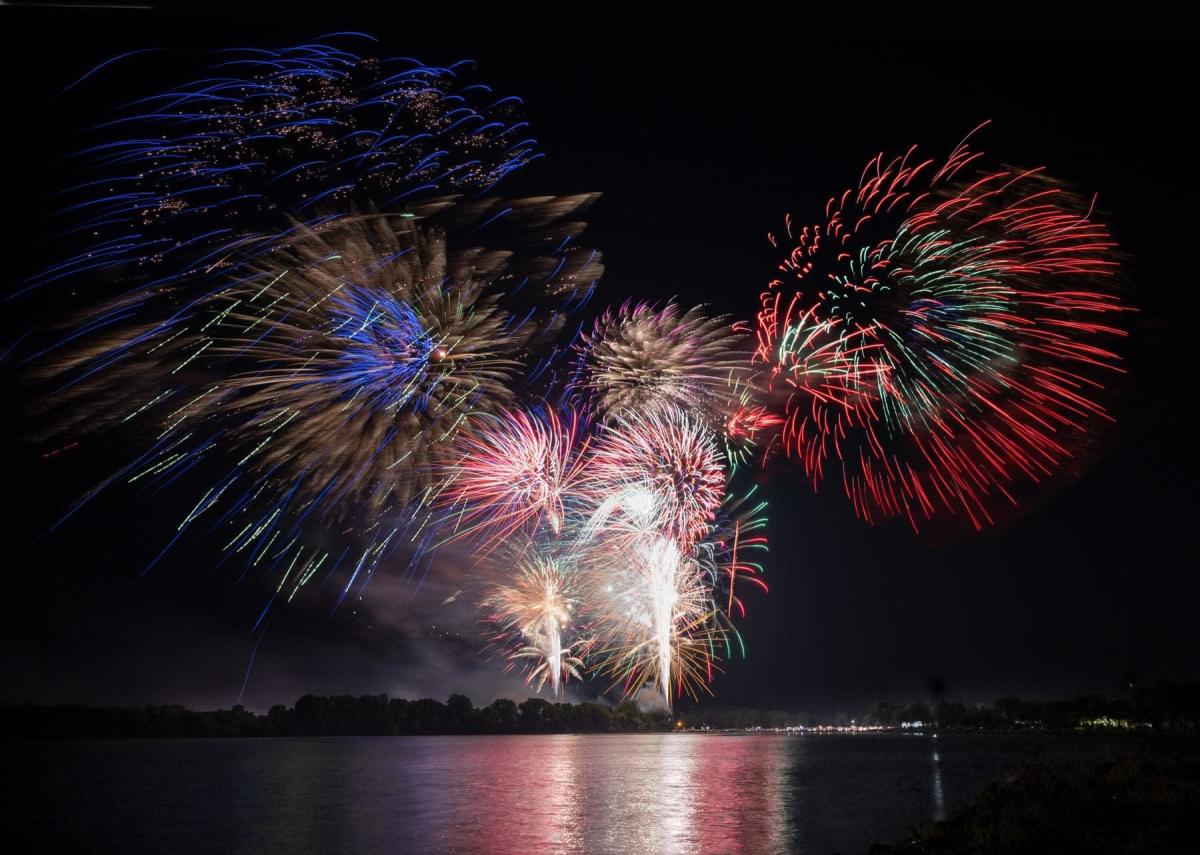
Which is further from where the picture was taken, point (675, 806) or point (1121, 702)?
point (1121, 702)

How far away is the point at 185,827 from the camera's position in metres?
24.7

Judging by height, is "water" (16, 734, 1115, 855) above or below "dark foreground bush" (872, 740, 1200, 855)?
below

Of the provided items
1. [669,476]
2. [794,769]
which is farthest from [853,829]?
[794,769]

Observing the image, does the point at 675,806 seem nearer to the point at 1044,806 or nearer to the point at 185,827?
the point at 1044,806

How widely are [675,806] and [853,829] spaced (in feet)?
21.4

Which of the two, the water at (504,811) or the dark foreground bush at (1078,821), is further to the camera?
the water at (504,811)

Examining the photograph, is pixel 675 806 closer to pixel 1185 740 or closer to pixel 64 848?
pixel 64 848

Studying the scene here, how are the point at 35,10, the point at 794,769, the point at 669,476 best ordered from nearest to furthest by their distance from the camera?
the point at 35,10
the point at 669,476
the point at 794,769

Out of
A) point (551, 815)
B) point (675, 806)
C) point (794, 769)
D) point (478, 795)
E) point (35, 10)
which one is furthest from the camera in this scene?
point (794, 769)

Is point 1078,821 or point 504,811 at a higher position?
point 1078,821

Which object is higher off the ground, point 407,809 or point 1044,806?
point 1044,806

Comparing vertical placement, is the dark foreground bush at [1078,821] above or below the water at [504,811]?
above

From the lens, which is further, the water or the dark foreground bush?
the water

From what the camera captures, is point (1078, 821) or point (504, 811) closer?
point (1078, 821)
